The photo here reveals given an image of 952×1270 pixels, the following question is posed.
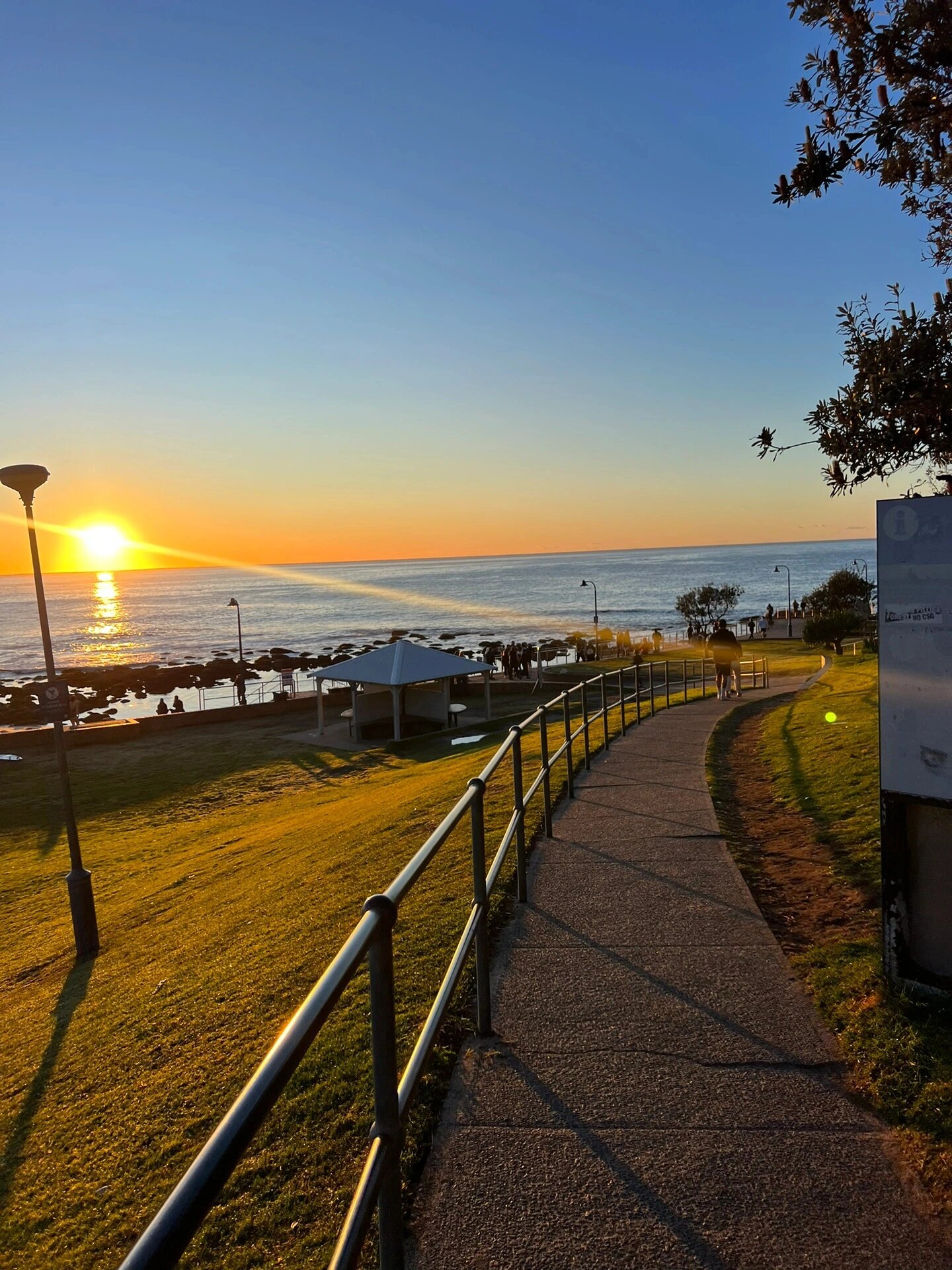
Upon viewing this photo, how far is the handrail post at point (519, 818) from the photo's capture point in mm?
4828

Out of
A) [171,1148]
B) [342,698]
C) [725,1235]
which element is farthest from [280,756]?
[725,1235]

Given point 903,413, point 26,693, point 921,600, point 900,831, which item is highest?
point 903,413

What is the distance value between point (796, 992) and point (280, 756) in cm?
2004

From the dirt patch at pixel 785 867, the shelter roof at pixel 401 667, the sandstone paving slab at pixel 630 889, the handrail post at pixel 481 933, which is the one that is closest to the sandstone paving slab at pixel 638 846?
the sandstone paving slab at pixel 630 889

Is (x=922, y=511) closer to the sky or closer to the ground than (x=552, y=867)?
closer to the sky

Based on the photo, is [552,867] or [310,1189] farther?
[552,867]

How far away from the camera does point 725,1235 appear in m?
2.48

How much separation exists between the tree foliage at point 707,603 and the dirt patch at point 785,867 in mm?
52391

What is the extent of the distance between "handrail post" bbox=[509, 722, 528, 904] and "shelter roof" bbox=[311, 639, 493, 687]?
18656 mm

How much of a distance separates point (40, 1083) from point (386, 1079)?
4460mm

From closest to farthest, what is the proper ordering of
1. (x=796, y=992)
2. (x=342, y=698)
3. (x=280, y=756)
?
1. (x=796, y=992)
2. (x=280, y=756)
3. (x=342, y=698)

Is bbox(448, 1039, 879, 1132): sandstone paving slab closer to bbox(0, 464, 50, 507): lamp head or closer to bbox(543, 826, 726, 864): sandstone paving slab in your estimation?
bbox(543, 826, 726, 864): sandstone paving slab

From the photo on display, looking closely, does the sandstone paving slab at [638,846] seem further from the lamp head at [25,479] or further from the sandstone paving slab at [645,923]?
the lamp head at [25,479]

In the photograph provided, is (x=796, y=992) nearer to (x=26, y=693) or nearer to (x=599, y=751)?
(x=599, y=751)
